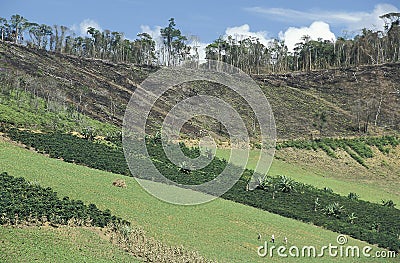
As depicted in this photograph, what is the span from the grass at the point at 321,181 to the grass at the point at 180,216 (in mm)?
18002

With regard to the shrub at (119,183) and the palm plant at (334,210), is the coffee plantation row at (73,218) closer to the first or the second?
the shrub at (119,183)

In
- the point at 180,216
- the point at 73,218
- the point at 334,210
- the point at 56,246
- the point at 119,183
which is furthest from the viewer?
the point at 334,210

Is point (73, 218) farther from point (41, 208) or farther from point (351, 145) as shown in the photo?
point (351, 145)

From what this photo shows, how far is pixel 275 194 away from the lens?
149 ft

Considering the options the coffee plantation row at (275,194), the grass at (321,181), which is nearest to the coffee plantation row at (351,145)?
the grass at (321,181)

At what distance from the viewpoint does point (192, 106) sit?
8238cm

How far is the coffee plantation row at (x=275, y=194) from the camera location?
3838 cm

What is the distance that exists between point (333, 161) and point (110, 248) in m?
46.2

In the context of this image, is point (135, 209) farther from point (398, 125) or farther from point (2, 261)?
point (398, 125)

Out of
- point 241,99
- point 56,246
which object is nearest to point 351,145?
point 241,99

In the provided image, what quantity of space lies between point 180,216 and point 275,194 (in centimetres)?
1467

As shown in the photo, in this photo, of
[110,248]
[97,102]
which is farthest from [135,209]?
[97,102]

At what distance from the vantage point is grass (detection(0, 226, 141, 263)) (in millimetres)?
22484

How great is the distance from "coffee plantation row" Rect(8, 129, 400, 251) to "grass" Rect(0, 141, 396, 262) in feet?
7.15
